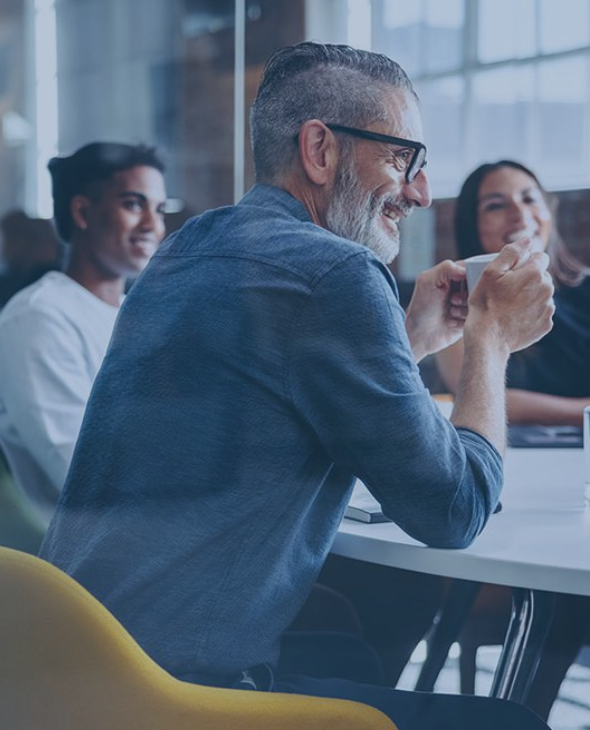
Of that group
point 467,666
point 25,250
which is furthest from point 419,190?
point 467,666

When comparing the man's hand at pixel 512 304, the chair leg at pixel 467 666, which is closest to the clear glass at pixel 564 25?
the man's hand at pixel 512 304

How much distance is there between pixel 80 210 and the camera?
180cm

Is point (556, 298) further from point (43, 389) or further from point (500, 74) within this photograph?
point (43, 389)

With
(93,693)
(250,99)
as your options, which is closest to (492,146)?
(250,99)

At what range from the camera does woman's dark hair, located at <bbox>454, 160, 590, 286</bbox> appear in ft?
5.85

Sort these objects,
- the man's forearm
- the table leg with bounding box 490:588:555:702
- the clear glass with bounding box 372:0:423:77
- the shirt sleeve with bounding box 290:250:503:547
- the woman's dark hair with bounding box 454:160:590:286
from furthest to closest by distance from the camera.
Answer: the woman's dark hair with bounding box 454:160:590:286 < the clear glass with bounding box 372:0:423:77 < the table leg with bounding box 490:588:555:702 < the man's forearm < the shirt sleeve with bounding box 290:250:503:547

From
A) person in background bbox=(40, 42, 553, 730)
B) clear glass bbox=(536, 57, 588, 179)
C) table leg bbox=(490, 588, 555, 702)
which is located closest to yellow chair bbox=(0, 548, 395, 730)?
person in background bbox=(40, 42, 553, 730)

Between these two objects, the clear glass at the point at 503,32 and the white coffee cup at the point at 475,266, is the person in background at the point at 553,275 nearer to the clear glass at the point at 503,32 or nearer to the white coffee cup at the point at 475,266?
the clear glass at the point at 503,32

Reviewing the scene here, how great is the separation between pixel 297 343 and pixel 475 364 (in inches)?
10.2

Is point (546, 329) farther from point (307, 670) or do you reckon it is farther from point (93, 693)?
point (93, 693)

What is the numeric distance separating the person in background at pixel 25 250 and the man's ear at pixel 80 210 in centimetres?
5

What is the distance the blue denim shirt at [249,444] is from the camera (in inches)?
38.3

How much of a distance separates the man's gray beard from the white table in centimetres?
34

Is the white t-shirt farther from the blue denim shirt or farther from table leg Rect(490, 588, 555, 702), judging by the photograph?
table leg Rect(490, 588, 555, 702)
